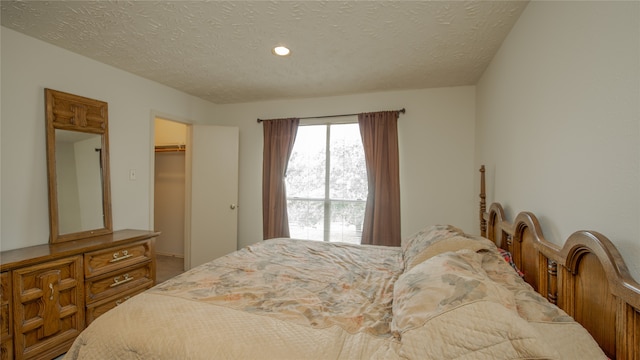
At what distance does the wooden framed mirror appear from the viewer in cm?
222

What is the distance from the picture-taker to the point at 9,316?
5.59 feet

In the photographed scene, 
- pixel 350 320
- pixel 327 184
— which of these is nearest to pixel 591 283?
pixel 350 320

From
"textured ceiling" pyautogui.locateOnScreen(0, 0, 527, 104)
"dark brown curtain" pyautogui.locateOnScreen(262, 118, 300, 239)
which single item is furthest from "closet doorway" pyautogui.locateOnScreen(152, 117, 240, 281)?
"textured ceiling" pyautogui.locateOnScreen(0, 0, 527, 104)

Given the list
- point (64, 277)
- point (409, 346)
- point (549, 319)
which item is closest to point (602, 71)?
point (549, 319)

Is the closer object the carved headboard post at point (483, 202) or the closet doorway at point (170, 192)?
the carved headboard post at point (483, 202)

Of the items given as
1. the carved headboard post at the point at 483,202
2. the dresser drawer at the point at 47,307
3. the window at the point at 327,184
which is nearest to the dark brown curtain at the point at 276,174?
the window at the point at 327,184

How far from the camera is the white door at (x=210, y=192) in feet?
12.3

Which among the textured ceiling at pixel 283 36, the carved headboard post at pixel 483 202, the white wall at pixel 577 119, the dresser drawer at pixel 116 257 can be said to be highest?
the textured ceiling at pixel 283 36

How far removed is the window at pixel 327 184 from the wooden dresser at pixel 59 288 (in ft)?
6.48

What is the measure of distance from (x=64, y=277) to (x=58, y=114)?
1376mm

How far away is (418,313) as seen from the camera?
0.96 meters

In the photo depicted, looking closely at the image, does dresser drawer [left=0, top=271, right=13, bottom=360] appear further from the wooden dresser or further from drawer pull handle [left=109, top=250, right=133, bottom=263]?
drawer pull handle [left=109, top=250, right=133, bottom=263]

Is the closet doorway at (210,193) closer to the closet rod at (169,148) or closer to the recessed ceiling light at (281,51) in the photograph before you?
the closet rod at (169,148)

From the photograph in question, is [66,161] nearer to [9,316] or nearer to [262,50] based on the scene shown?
[9,316]
